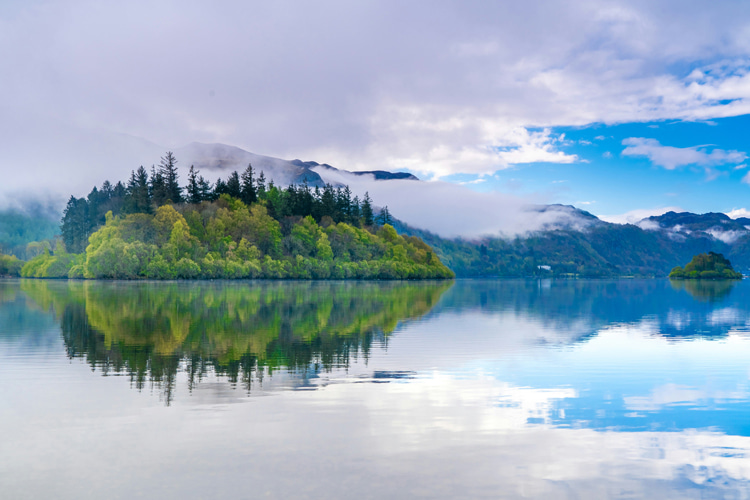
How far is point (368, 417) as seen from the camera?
15.0 metres

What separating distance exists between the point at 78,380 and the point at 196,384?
4123 mm

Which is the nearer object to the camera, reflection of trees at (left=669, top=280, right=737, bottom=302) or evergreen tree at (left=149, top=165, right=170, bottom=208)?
reflection of trees at (left=669, top=280, right=737, bottom=302)

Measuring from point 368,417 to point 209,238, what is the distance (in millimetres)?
149090

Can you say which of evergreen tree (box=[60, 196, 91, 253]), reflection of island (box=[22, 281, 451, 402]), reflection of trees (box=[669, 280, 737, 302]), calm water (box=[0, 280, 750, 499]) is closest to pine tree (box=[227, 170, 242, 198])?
evergreen tree (box=[60, 196, 91, 253])

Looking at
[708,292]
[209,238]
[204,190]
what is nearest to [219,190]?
[204,190]

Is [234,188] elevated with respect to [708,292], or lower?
elevated

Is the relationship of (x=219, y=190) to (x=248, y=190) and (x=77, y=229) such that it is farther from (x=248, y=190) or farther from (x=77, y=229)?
(x=77, y=229)

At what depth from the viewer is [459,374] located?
21.1 meters

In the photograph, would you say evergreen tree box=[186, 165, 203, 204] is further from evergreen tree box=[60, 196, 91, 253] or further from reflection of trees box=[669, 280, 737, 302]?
reflection of trees box=[669, 280, 737, 302]

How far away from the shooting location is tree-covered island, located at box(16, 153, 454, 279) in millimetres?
142125

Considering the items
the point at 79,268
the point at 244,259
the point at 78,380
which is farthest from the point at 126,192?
the point at 78,380

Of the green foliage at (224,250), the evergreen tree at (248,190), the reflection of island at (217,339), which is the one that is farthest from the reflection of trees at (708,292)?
the evergreen tree at (248,190)

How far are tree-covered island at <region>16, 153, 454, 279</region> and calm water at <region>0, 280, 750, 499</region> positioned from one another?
385ft

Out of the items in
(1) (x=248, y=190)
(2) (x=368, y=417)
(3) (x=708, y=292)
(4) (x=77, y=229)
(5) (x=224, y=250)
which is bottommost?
(2) (x=368, y=417)
